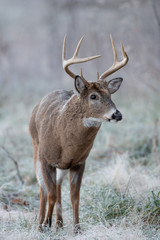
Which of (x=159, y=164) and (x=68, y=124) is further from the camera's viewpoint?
(x=159, y=164)

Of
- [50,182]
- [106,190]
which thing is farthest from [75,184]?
[106,190]

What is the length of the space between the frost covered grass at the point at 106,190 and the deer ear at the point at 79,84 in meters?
0.65

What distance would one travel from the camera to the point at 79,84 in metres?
4.83

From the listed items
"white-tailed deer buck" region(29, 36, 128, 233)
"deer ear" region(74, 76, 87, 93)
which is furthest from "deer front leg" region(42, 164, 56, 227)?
"deer ear" region(74, 76, 87, 93)

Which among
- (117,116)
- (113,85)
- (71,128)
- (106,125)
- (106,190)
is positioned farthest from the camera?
(106,125)

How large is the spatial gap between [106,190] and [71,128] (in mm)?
1525

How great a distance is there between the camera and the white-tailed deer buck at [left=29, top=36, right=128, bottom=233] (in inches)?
189

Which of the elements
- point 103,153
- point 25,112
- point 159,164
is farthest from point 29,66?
point 159,164

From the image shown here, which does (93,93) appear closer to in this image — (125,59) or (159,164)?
(125,59)

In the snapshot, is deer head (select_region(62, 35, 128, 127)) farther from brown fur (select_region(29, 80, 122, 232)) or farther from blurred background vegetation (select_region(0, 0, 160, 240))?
blurred background vegetation (select_region(0, 0, 160, 240))

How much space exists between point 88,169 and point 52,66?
15.0 meters

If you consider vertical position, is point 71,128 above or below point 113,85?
below

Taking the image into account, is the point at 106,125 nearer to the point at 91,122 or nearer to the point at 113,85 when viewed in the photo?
the point at 113,85

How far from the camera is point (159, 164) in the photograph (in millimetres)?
7609
